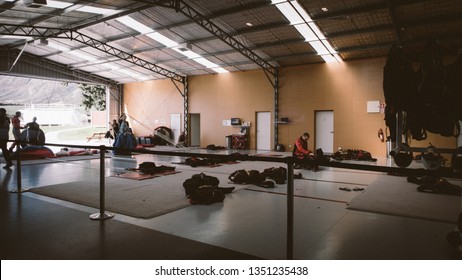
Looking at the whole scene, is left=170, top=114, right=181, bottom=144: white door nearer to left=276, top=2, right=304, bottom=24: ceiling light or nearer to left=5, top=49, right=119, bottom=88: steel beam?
left=5, top=49, right=119, bottom=88: steel beam

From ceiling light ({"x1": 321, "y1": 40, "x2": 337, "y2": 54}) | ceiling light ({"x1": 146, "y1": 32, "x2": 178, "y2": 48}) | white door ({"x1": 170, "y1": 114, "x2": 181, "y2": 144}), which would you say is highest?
ceiling light ({"x1": 146, "y1": 32, "x2": 178, "y2": 48})

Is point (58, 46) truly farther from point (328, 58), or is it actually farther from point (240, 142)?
point (328, 58)

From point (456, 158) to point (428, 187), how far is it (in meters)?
3.52

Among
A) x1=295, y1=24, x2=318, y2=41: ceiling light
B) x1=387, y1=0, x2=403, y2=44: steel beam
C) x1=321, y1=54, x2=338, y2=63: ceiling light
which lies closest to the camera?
x1=387, y1=0, x2=403, y2=44: steel beam

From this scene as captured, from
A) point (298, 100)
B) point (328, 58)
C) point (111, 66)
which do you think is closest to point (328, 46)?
point (328, 58)

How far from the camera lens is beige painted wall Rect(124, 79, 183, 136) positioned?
66.1 ft

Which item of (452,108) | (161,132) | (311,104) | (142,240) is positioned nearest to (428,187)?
(452,108)

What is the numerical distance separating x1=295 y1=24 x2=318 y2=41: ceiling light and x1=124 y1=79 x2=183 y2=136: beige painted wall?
1001cm

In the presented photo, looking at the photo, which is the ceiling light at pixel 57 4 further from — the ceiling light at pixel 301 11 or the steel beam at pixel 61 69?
the steel beam at pixel 61 69

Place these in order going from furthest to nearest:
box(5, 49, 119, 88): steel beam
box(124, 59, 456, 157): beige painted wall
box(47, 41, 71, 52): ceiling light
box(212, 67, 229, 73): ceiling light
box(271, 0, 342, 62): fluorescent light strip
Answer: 1. box(5, 49, 119, 88): steel beam
2. box(212, 67, 229, 73): ceiling light
3. box(47, 41, 71, 52): ceiling light
4. box(124, 59, 456, 157): beige painted wall
5. box(271, 0, 342, 62): fluorescent light strip

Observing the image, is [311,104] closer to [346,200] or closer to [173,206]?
[346,200]

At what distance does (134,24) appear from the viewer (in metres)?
12.7

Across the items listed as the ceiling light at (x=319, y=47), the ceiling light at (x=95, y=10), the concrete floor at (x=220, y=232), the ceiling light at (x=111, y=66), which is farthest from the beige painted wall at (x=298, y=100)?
the concrete floor at (x=220, y=232)

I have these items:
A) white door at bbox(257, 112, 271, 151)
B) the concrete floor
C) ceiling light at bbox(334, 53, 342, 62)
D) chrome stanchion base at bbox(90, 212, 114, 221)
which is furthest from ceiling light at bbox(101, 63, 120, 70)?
chrome stanchion base at bbox(90, 212, 114, 221)
